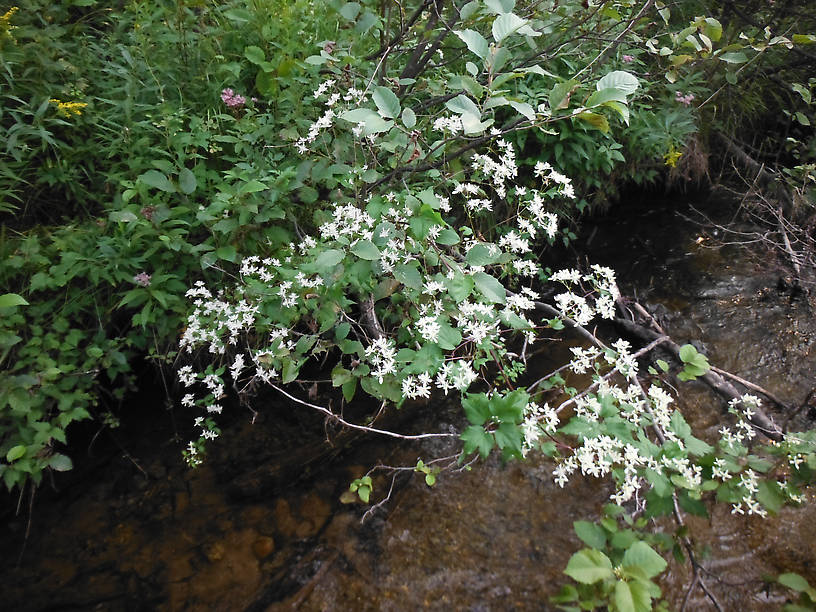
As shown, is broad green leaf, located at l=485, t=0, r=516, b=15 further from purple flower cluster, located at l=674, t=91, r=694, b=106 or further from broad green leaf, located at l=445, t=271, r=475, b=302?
purple flower cluster, located at l=674, t=91, r=694, b=106

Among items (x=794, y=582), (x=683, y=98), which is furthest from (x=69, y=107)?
→ (x=683, y=98)

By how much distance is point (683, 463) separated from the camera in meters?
1.39

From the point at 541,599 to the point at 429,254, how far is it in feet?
4.75

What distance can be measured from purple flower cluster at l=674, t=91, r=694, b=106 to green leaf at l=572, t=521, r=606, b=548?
3.42 m

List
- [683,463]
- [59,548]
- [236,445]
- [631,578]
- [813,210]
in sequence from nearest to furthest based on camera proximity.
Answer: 1. [631,578]
2. [683,463]
3. [59,548]
4. [236,445]
5. [813,210]

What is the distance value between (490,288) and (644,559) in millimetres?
816

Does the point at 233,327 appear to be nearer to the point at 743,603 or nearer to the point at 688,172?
the point at 743,603

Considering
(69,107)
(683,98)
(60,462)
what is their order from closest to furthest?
(60,462) → (69,107) → (683,98)

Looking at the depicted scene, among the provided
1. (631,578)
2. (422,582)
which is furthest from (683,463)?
(422,582)

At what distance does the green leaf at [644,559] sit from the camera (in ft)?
3.91

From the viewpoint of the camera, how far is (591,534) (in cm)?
137

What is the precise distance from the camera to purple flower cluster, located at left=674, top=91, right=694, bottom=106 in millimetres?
3607

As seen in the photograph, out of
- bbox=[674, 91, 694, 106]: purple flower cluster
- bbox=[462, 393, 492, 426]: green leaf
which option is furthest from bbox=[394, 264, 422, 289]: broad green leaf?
bbox=[674, 91, 694, 106]: purple flower cluster

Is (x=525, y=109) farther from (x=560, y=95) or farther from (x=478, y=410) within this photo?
(x=478, y=410)
